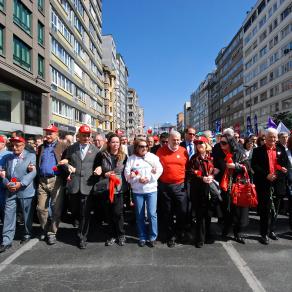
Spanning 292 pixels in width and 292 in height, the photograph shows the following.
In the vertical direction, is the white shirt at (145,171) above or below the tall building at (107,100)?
below

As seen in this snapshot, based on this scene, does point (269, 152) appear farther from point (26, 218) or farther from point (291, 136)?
point (26, 218)

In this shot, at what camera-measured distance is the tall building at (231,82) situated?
246 feet

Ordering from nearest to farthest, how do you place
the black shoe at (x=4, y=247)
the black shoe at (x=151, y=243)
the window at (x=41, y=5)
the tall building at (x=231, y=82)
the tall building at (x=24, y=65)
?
the black shoe at (x=4, y=247) → the black shoe at (x=151, y=243) → the tall building at (x=24, y=65) → the window at (x=41, y=5) → the tall building at (x=231, y=82)

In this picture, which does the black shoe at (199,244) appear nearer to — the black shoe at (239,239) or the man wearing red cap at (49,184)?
the black shoe at (239,239)

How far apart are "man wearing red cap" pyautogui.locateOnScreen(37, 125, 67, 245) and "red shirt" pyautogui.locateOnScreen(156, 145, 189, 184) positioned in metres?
2.00

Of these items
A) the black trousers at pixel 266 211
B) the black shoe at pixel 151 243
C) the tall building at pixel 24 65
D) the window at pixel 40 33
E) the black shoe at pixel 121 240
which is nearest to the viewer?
the black shoe at pixel 151 243

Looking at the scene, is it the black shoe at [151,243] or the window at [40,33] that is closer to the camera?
the black shoe at [151,243]

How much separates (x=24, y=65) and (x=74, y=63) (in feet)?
44.7

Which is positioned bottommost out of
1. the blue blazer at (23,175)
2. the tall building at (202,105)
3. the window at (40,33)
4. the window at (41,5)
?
the blue blazer at (23,175)

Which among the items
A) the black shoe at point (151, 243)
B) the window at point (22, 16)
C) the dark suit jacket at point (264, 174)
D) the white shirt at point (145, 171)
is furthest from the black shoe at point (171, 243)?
the window at point (22, 16)

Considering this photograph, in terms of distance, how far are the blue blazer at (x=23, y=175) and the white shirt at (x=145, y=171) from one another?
70.6 inches

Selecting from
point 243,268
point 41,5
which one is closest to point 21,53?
point 41,5

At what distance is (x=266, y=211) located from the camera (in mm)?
5711

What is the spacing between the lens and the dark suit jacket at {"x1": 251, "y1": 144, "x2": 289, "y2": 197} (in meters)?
5.78
